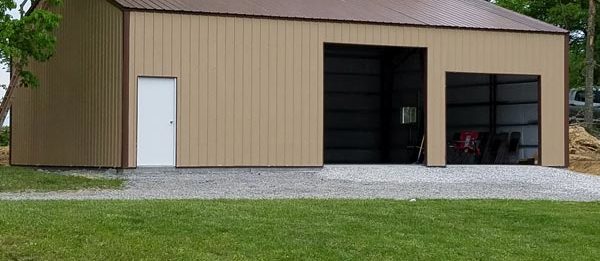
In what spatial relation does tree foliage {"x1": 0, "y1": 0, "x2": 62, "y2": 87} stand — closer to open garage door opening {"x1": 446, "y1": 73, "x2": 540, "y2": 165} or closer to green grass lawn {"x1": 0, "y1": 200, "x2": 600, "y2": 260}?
green grass lawn {"x1": 0, "y1": 200, "x2": 600, "y2": 260}

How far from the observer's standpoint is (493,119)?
29.9 m

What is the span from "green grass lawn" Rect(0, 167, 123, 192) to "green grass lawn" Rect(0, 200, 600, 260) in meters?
4.87

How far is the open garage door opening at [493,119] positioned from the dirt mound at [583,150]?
8.15 ft

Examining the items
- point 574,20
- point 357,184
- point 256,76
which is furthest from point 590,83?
point 357,184

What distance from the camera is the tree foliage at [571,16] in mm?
41281

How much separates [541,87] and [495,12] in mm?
3372

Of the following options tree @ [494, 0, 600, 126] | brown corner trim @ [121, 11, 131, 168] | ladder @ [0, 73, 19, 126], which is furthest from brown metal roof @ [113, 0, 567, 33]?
tree @ [494, 0, 600, 126]

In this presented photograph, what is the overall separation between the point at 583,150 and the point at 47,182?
65.1 feet

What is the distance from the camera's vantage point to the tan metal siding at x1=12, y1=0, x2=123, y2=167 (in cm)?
2311

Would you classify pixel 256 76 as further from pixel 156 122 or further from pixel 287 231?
pixel 287 231

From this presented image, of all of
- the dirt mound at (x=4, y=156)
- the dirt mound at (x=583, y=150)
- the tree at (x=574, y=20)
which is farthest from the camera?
the tree at (x=574, y=20)

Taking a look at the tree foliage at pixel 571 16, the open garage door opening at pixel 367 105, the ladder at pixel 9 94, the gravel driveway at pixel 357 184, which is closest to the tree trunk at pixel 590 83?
the tree foliage at pixel 571 16

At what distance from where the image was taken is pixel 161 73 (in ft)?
73.9

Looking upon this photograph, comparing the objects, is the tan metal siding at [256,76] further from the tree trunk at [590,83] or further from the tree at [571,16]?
the tree at [571,16]
